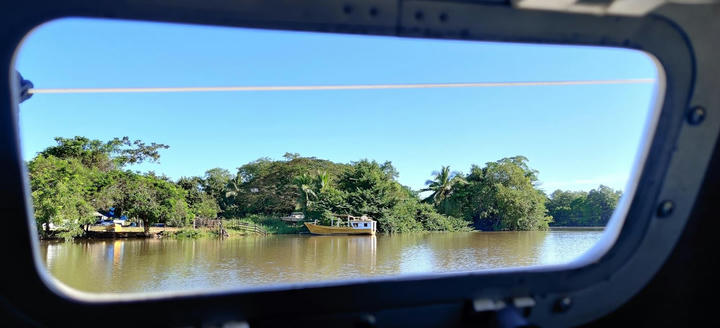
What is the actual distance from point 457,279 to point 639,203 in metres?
0.34

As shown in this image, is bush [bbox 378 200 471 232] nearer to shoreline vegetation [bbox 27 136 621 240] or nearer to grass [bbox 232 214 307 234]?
shoreline vegetation [bbox 27 136 621 240]

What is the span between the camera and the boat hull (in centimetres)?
1680

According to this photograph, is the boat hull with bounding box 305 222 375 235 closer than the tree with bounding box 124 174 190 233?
No

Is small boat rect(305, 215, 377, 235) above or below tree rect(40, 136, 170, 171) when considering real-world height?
below

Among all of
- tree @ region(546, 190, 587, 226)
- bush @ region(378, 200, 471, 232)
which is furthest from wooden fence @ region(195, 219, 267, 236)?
tree @ region(546, 190, 587, 226)

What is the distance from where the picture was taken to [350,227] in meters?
16.8

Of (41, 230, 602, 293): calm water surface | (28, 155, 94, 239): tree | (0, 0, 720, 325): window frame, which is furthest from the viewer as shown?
(28, 155, 94, 239): tree

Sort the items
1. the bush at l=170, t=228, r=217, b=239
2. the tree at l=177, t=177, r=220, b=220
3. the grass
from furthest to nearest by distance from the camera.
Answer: the grass, the tree at l=177, t=177, r=220, b=220, the bush at l=170, t=228, r=217, b=239

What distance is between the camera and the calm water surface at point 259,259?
9406mm

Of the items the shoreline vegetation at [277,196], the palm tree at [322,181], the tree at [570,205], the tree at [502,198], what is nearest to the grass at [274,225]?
the shoreline vegetation at [277,196]

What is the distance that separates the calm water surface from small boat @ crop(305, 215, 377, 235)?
1.78ft

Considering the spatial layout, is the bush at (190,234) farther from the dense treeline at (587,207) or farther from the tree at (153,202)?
the dense treeline at (587,207)

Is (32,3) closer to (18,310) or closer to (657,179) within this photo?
(18,310)

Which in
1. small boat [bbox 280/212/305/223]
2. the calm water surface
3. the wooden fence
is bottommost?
the calm water surface
